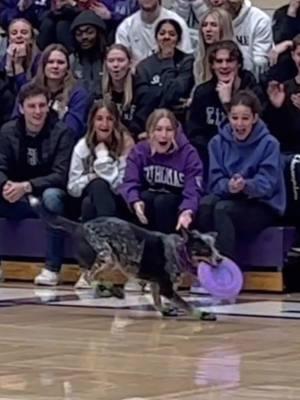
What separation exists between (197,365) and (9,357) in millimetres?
978

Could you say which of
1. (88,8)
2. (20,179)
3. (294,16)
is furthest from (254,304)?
(88,8)

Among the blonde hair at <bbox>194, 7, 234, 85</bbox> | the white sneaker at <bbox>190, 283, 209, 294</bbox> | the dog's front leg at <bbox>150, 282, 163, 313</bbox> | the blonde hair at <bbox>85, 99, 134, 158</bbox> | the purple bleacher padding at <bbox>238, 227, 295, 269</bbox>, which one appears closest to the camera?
the dog's front leg at <bbox>150, 282, 163, 313</bbox>

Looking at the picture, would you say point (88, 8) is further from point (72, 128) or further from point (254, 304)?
point (254, 304)

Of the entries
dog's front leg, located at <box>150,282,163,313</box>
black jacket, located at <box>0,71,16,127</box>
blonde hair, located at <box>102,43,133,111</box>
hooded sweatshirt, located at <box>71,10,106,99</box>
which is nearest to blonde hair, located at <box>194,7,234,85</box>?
blonde hair, located at <box>102,43,133,111</box>

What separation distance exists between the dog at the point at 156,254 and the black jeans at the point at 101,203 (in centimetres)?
186

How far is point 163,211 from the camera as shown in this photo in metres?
11.0

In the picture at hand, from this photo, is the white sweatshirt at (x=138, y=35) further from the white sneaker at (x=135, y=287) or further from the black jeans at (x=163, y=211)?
the white sneaker at (x=135, y=287)

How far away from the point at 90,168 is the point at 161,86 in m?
1.23

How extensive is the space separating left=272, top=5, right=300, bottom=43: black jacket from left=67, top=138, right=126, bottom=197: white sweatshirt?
7.38ft

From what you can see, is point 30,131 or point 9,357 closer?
point 9,357

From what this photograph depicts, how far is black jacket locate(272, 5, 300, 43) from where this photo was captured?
1272 centimetres

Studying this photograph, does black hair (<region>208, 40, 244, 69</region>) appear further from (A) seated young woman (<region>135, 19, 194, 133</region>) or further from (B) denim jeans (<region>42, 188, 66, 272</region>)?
(B) denim jeans (<region>42, 188, 66, 272</region>)

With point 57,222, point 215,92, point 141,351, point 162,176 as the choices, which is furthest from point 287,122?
point 141,351

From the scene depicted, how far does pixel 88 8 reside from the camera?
13.6 m
